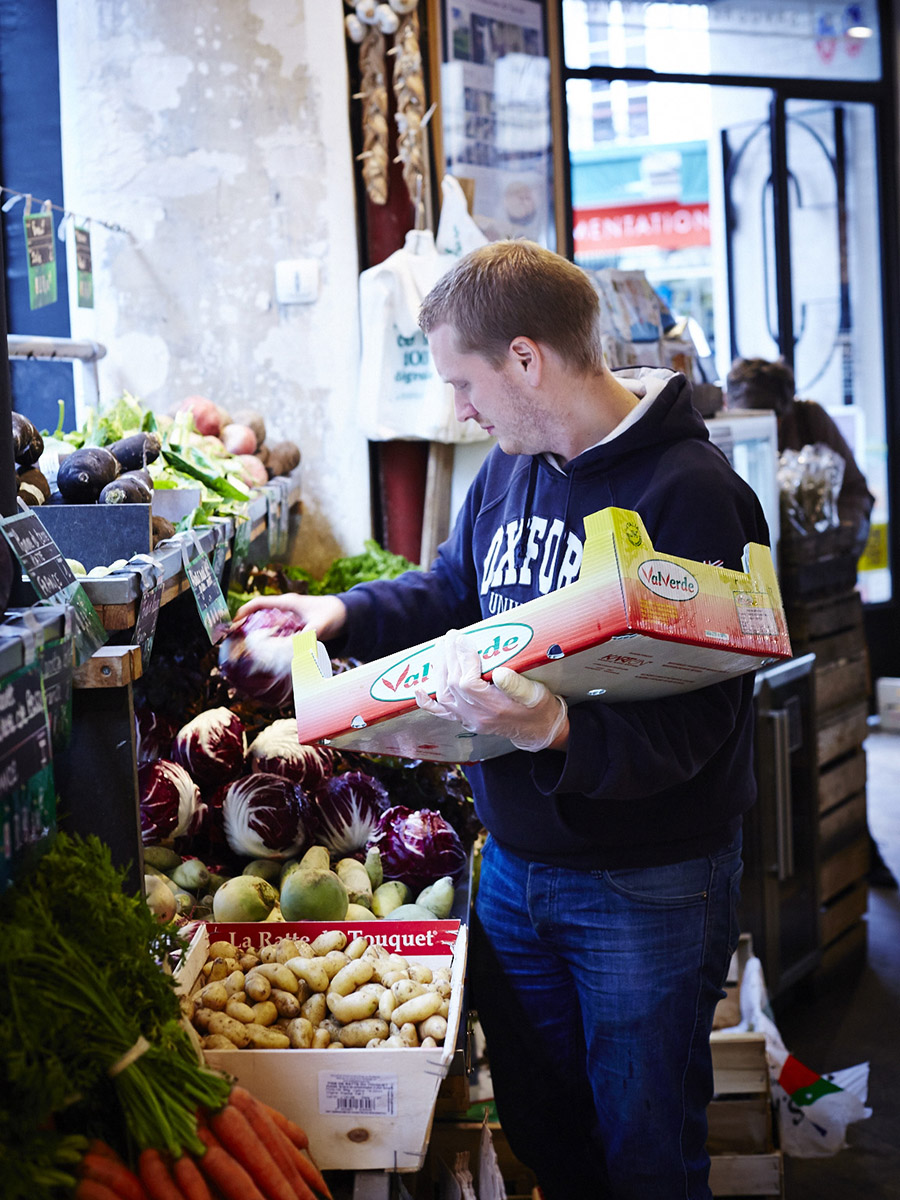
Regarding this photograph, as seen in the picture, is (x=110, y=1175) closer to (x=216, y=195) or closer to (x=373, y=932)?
(x=373, y=932)

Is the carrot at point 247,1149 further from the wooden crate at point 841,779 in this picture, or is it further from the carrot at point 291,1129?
the wooden crate at point 841,779

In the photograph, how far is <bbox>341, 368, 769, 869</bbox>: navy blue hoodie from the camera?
1.60 meters

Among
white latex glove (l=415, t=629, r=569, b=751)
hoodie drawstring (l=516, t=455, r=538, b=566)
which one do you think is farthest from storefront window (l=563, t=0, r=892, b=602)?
white latex glove (l=415, t=629, r=569, b=751)

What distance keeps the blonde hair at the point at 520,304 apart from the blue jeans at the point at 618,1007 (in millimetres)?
813

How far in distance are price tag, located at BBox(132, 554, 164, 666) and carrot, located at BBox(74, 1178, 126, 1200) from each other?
676 mm

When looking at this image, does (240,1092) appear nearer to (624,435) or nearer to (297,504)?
(624,435)

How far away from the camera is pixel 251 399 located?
3.97 metres

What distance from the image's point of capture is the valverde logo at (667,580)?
133cm

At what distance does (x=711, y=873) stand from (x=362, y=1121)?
2.26 ft

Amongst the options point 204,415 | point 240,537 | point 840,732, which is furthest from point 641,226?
point 240,537

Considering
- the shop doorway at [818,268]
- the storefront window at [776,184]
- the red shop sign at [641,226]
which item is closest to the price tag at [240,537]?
the storefront window at [776,184]

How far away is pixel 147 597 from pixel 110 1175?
2.53 feet

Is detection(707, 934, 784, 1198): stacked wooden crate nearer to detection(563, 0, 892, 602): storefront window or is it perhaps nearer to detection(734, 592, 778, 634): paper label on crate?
detection(734, 592, 778, 634): paper label on crate

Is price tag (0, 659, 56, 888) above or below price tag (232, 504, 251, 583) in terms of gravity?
below
